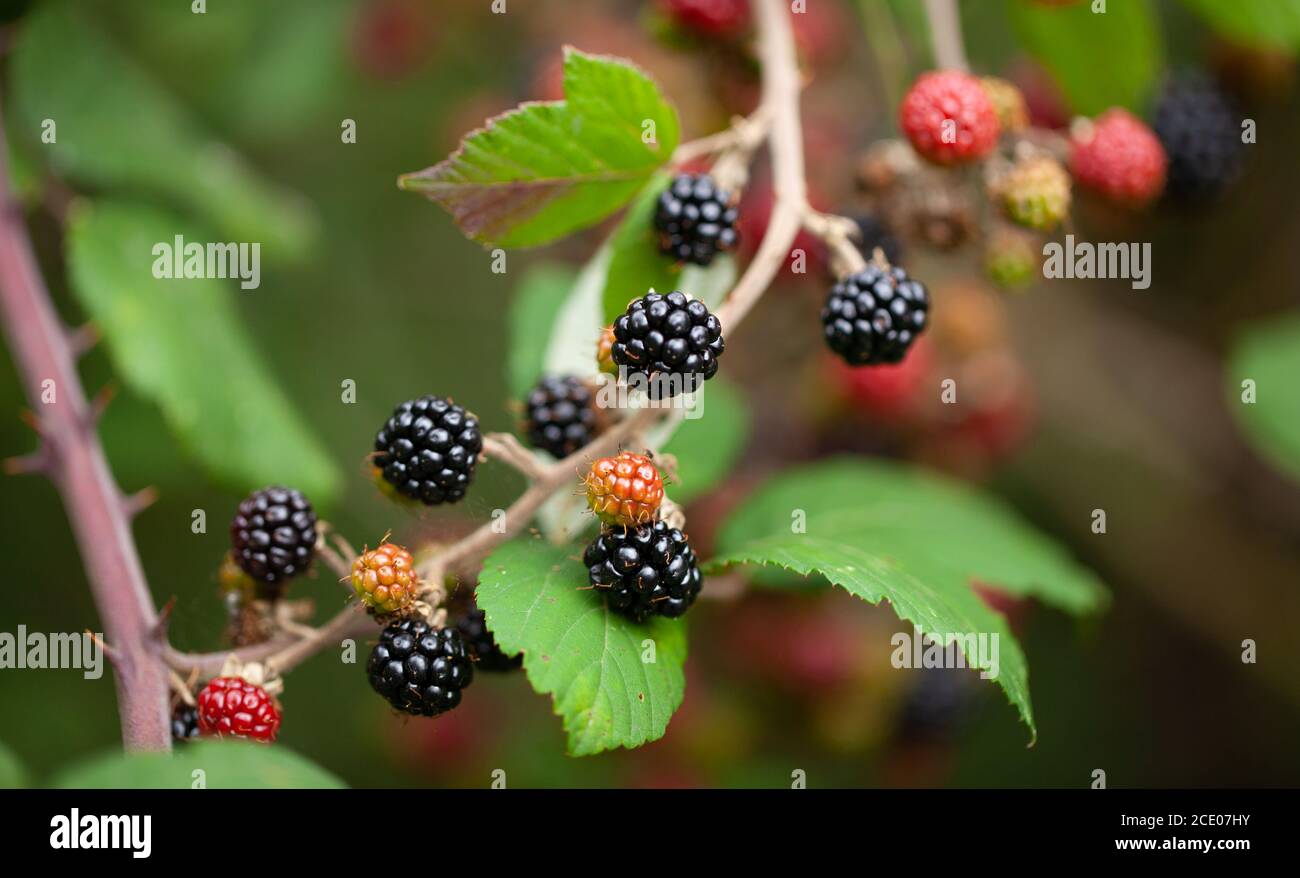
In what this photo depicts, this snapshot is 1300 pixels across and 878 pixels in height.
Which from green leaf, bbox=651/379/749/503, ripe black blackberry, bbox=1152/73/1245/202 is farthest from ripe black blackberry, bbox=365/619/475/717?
ripe black blackberry, bbox=1152/73/1245/202

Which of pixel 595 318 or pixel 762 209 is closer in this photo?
pixel 595 318

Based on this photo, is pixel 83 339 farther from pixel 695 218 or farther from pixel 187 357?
pixel 695 218

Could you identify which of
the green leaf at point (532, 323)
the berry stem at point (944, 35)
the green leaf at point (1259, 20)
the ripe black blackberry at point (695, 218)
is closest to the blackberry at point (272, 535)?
the green leaf at point (532, 323)

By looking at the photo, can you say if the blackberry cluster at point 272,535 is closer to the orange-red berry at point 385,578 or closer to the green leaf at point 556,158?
the orange-red berry at point 385,578
